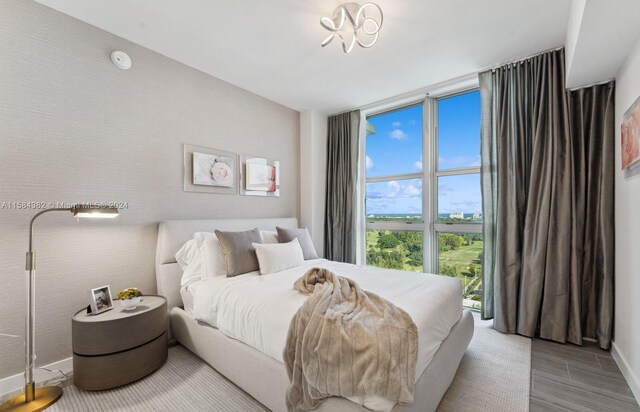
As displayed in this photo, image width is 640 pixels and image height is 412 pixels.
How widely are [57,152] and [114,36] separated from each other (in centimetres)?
114

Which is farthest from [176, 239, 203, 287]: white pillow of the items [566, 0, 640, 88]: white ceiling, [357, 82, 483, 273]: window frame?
[566, 0, 640, 88]: white ceiling

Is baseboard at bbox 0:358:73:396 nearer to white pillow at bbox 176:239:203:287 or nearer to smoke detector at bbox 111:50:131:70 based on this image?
white pillow at bbox 176:239:203:287

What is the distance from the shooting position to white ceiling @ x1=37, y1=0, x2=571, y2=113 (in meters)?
2.09

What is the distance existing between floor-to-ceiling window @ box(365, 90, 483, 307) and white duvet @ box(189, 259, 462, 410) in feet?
4.15

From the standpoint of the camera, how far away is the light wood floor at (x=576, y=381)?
1.75m

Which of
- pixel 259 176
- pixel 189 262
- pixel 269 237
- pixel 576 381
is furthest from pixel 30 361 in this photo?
pixel 576 381

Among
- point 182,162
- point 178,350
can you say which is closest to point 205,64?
point 182,162

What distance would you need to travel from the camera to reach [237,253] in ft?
8.30

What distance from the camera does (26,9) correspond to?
1996mm

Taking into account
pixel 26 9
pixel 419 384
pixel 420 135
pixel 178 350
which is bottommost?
pixel 178 350

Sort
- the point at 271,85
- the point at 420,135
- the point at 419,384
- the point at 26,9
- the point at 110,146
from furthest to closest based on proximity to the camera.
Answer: the point at 420,135 → the point at 271,85 → the point at 110,146 → the point at 26,9 → the point at 419,384

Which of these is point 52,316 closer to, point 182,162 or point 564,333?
point 182,162

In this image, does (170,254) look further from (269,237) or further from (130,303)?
(269,237)

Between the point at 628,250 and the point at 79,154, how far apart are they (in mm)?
4263
